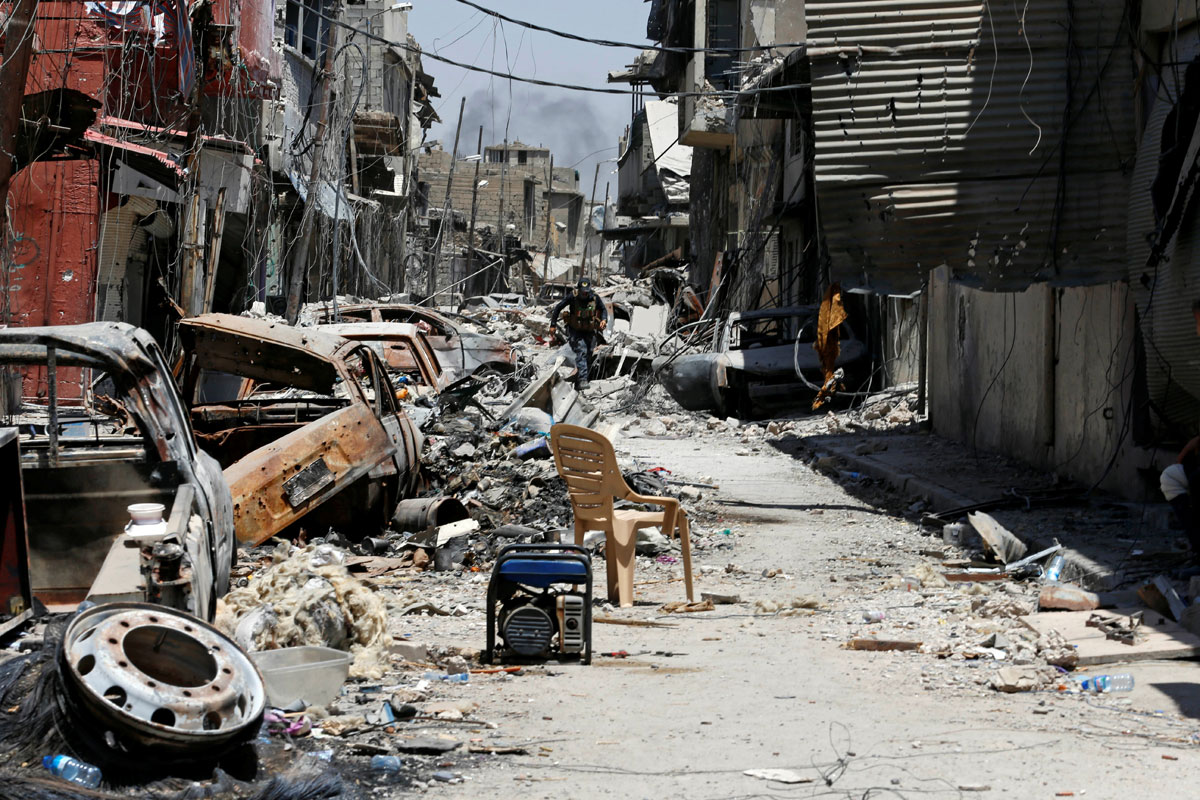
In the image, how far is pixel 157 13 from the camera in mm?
17125

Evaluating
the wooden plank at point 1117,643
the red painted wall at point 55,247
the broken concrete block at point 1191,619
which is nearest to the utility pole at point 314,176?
the red painted wall at point 55,247

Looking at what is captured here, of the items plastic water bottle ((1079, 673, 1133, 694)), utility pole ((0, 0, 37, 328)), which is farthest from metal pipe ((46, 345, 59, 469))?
plastic water bottle ((1079, 673, 1133, 694))

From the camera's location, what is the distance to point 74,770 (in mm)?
3703

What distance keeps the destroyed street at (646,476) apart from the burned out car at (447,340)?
92 mm

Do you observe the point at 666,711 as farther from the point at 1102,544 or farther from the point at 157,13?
the point at 157,13

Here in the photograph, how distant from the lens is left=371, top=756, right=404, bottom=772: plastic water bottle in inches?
172

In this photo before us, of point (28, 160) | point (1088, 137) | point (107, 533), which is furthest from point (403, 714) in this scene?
point (28, 160)

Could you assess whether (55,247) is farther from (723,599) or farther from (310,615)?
(310,615)

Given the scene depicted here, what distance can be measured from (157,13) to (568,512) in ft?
34.0

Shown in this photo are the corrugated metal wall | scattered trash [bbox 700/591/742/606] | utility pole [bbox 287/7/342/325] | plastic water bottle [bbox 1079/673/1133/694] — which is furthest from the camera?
utility pole [bbox 287/7/342/325]

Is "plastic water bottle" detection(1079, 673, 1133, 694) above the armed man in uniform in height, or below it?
below

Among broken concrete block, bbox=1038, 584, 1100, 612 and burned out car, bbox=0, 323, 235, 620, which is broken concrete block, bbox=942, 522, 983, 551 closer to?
broken concrete block, bbox=1038, 584, 1100, 612

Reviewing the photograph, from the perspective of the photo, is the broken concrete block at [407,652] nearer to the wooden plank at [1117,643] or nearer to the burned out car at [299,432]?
the burned out car at [299,432]

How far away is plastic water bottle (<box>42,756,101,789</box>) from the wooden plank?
451cm
